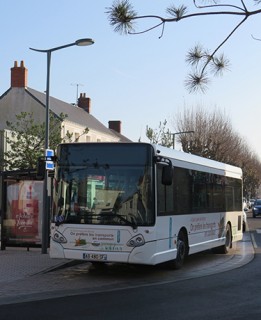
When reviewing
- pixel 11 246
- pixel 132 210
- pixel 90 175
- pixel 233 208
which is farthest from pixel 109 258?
pixel 233 208

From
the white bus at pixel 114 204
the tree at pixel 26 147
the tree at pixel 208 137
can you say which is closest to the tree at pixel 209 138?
the tree at pixel 208 137

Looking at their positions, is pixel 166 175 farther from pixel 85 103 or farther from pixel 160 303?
pixel 85 103

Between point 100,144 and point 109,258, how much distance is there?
97.2 inches

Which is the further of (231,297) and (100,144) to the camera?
(100,144)

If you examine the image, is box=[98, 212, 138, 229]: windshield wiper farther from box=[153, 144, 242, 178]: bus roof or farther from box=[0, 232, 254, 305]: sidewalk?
box=[153, 144, 242, 178]: bus roof

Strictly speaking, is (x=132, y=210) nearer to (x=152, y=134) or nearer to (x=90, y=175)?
(x=90, y=175)

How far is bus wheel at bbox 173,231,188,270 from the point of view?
12.7m

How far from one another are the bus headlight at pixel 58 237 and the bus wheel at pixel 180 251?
283 cm

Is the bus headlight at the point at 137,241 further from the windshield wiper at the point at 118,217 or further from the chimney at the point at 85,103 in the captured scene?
the chimney at the point at 85,103

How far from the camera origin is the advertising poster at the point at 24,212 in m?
15.4

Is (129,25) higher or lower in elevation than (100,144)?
higher

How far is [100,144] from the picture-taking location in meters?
11.6

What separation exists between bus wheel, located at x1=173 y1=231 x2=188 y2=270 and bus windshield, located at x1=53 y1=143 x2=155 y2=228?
2049 mm


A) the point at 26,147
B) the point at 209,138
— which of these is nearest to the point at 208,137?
the point at 209,138
